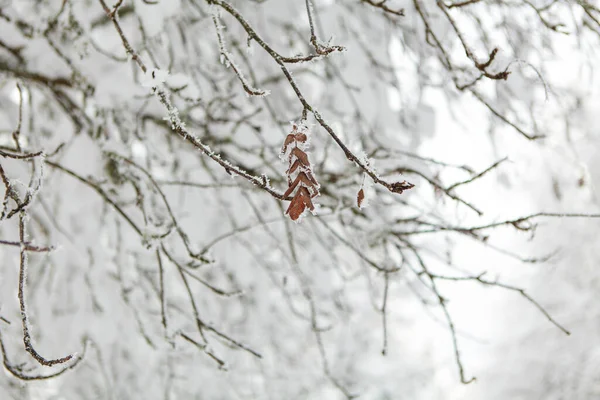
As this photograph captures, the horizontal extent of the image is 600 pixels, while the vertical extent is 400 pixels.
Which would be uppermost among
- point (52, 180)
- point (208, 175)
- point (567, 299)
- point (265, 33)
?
point (567, 299)

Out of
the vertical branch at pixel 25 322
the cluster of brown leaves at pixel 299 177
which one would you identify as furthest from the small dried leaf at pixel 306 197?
the vertical branch at pixel 25 322

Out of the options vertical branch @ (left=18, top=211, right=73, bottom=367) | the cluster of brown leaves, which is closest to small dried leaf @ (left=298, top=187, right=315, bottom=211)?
the cluster of brown leaves

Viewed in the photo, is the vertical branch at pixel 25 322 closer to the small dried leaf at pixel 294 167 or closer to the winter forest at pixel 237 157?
the winter forest at pixel 237 157

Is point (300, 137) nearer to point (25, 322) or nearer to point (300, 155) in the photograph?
point (300, 155)

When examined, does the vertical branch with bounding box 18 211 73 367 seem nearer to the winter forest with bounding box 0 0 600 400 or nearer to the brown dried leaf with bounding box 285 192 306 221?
the winter forest with bounding box 0 0 600 400

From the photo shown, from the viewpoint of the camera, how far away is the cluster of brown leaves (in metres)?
0.68

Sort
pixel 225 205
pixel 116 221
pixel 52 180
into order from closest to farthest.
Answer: pixel 116 221 < pixel 52 180 < pixel 225 205

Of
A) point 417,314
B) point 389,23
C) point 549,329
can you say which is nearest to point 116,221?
point 389,23

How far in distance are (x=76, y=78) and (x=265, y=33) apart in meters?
0.91

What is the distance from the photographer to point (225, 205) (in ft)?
7.47

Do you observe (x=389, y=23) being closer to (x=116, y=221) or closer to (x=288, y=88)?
(x=288, y=88)

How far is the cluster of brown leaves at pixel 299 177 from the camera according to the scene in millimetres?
684

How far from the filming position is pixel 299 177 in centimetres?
69

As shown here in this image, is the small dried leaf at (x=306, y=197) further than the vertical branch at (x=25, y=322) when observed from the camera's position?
No
